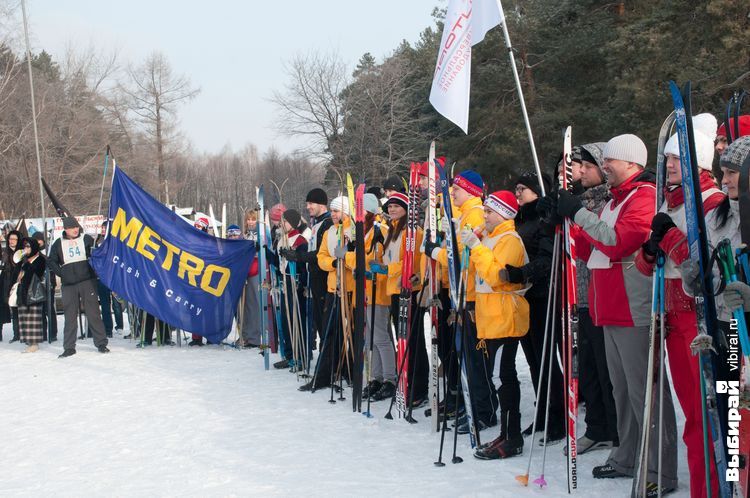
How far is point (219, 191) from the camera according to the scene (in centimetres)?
7619

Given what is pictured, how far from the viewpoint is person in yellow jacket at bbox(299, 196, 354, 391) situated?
7328 millimetres

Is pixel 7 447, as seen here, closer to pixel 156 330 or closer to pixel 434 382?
pixel 434 382

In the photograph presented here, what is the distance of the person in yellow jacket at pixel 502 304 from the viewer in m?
4.90

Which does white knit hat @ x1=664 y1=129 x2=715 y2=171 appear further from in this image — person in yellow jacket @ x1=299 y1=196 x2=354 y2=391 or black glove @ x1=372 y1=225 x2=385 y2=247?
person in yellow jacket @ x1=299 y1=196 x2=354 y2=391

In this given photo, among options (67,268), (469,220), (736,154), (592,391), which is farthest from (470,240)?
(67,268)

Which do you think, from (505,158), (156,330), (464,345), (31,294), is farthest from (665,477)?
(505,158)

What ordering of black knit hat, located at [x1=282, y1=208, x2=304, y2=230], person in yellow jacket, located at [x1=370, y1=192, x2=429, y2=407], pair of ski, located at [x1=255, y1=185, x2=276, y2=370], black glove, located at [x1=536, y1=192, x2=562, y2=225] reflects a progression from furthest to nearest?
pair of ski, located at [x1=255, y1=185, x2=276, y2=370]
black knit hat, located at [x1=282, y1=208, x2=304, y2=230]
person in yellow jacket, located at [x1=370, y1=192, x2=429, y2=407]
black glove, located at [x1=536, y1=192, x2=562, y2=225]

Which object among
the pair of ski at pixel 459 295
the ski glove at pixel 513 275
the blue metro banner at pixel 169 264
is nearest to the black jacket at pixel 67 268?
the blue metro banner at pixel 169 264

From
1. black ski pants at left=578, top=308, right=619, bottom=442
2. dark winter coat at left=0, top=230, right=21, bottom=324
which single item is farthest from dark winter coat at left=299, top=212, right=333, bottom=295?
dark winter coat at left=0, top=230, right=21, bottom=324

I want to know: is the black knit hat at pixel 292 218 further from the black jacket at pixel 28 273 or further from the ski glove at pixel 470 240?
the black jacket at pixel 28 273

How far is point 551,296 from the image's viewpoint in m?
4.68

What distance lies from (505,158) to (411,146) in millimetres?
10780

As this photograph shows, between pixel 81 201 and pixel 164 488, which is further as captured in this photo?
pixel 81 201

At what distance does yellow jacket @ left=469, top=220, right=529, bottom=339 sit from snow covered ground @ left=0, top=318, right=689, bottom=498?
873 mm
